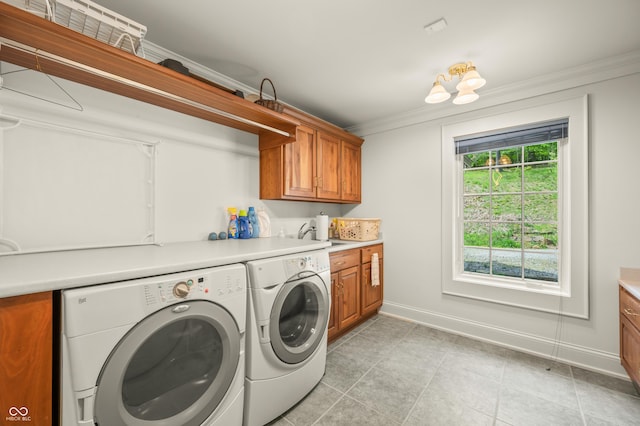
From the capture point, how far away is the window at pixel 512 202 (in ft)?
7.85

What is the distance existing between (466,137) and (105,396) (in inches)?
128

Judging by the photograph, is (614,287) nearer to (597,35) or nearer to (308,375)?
(597,35)

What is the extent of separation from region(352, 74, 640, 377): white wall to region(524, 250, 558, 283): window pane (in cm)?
28

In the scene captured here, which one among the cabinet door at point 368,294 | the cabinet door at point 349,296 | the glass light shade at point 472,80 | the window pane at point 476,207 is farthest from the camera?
the cabinet door at point 368,294

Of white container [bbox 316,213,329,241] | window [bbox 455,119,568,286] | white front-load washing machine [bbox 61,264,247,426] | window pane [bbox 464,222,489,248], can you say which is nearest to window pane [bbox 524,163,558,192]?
window [bbox 455,119,568,286]

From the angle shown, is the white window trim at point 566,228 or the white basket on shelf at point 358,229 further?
the white basket on shelf at point 358,229

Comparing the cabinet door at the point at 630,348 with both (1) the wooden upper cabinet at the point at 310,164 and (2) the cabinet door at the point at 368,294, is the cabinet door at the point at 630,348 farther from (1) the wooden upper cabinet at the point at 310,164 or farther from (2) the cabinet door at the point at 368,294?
(1) the wooden upper cabinet at the point at 310,164

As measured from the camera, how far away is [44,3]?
1.17 m

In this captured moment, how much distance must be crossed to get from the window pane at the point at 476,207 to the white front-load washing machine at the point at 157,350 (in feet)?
8.21

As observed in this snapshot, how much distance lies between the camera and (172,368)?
3.83 feet

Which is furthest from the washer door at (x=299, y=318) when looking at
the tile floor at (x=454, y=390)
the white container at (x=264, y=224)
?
the white container at (x=264, y=224)

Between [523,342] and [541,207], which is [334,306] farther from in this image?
[541,207]

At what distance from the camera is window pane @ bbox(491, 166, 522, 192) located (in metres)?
2.57

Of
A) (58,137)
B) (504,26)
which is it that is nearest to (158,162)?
(58,137)
